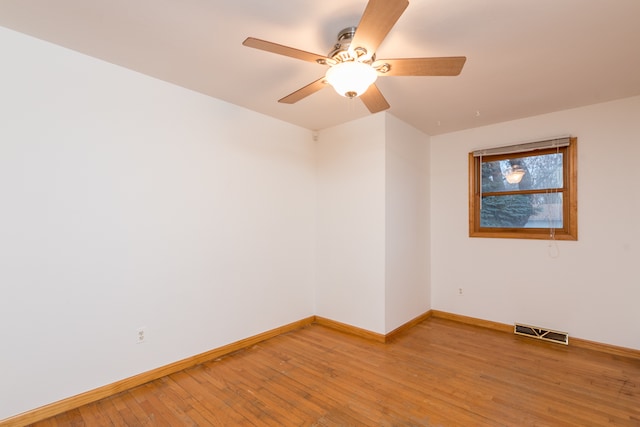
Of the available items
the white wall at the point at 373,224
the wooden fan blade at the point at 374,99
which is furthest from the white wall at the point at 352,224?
the wooden fan blade at the point at 374,99

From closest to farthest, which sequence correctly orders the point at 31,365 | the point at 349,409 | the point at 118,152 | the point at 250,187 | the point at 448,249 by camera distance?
the point at 31,365, the point at 349,409, the point at 118,152, the point at 250,187, the point at 448,249

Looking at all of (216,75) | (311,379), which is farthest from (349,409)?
(216,75)

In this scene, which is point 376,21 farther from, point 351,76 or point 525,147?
point 525,147

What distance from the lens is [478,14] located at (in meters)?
1.74

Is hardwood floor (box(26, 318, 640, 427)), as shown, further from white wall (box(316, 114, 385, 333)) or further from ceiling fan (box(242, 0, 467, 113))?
ceiling fan (box(242, 0, 467, 113))

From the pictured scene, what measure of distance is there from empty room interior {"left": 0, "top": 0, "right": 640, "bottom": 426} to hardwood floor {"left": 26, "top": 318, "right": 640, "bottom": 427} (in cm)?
4

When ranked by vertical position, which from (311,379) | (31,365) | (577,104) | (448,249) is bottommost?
(311,379)

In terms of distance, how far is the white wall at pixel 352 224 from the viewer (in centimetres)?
336

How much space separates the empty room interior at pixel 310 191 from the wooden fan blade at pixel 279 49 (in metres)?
0.02

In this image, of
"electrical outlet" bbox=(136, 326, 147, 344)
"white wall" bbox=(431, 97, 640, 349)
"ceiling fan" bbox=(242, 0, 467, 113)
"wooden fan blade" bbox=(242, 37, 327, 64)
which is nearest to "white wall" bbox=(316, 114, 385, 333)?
"white wall" bbox=(431, 97, 640, 349)

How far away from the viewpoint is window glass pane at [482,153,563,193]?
3408 mm

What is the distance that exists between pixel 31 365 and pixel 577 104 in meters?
5.27

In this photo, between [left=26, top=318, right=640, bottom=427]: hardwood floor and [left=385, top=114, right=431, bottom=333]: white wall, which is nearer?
[left=26, top=318, right=640, bottom=427]: hardwood floor

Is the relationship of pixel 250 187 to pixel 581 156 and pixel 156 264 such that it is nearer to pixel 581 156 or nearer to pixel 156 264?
pixel 156 264
